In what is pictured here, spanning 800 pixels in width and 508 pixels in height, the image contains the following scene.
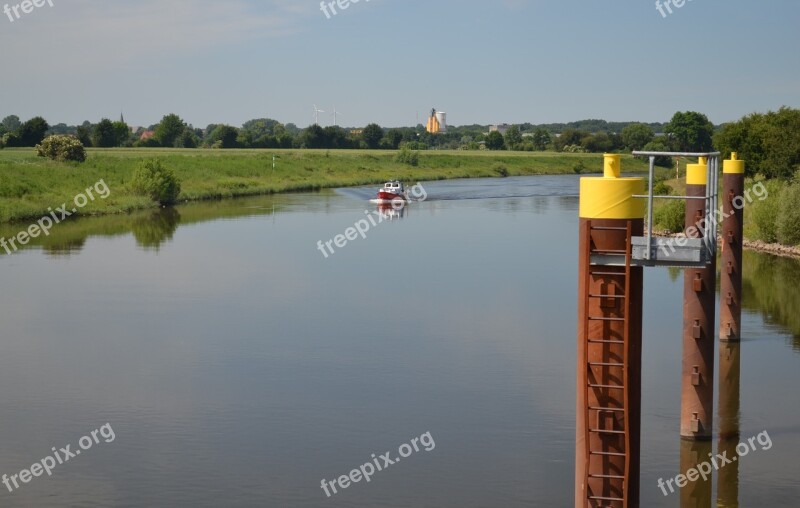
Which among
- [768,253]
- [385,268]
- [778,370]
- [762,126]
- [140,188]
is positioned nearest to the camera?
[778,370]

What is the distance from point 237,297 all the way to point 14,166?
36.2 metres

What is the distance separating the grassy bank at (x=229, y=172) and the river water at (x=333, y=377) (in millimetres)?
15982

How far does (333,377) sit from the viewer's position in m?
20.4

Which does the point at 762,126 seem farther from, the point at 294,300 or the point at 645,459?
the point at 645,459

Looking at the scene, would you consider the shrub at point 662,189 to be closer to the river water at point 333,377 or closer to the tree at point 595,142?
the river water at point 333,377

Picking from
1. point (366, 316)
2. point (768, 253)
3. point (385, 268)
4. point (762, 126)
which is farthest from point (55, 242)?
point (762, 126)

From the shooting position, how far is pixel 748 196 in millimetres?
43281

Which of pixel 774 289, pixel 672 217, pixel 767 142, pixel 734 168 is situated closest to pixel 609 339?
pixel 734 168

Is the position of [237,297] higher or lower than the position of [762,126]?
lower

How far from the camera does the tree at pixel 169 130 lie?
136 meters

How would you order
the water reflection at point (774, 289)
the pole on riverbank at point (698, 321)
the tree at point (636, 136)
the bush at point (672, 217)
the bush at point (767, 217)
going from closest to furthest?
the pole on riverbank at point (698, 321)
the water reflection at point (774, 289)
the bush at point (767, 217)
the bush at point (672, 217)
the tree at point (636, 136)

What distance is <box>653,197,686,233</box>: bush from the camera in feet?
128

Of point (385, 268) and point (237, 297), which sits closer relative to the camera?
point (237, 297)

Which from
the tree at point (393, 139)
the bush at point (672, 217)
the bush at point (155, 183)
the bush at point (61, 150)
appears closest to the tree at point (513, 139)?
the tree at point (393, 139)
